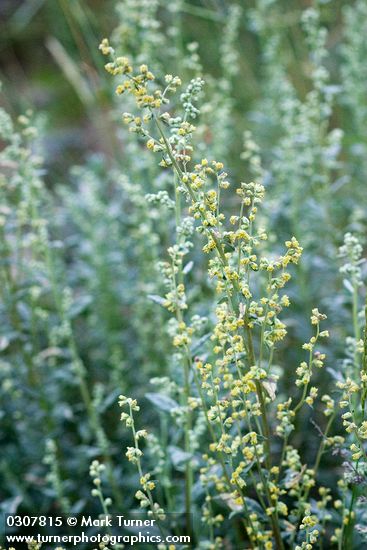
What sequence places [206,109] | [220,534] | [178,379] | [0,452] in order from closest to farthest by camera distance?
[178,379] < [220,534] < [206,109] < [0,452]

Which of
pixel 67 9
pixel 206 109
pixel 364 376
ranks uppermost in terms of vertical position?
pixel 67 9

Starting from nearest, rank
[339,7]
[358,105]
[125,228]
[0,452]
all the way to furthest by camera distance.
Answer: [0,452] < [358,105] < [125,228] < [339,7]

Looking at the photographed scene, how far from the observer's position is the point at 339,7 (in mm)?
5230

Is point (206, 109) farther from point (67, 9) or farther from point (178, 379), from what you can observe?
point (67, 9)

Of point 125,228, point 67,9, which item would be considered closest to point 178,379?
point 125,228

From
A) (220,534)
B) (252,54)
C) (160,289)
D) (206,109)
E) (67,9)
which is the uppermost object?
(252,54)

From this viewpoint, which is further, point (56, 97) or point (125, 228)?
point (56, 97)

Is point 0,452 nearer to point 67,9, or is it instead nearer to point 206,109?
point 206,109

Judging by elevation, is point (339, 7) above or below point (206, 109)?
above

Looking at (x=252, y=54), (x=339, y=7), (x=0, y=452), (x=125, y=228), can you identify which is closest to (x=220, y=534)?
(x=0, y=452)

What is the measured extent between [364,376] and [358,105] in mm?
2125

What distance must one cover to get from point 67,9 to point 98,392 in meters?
2.06

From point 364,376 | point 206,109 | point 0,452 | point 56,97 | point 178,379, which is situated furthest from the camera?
point 56,97

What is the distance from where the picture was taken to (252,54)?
523 centimetres
